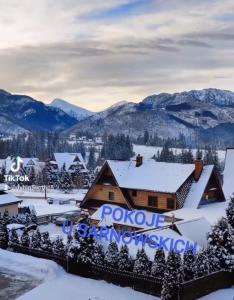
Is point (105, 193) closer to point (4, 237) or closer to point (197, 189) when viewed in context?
point (197, 189)

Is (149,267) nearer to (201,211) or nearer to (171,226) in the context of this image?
(171,226)

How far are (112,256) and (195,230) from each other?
23.6ft

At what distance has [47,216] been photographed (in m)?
48.8

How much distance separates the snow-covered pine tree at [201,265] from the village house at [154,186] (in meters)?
14.5

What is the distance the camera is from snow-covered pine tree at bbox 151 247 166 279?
2181cm

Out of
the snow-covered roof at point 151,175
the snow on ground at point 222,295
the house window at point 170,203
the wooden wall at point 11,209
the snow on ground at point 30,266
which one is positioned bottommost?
the snow on ground at point 222,295

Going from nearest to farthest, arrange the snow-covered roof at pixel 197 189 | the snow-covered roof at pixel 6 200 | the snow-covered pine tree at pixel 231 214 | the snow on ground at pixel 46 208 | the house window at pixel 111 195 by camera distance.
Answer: the snow-covered pine tree at pixel 231 214
the snow-covered roof at pixel 197 189
the house window at pixel 111 195
the snow-covered roof at pixel 6 200
the snow on ground at pixel 46 208

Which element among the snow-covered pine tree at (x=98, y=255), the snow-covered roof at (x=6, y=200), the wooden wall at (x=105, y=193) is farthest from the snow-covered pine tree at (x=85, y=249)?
the snow-covered roof at (x=6, y=200)

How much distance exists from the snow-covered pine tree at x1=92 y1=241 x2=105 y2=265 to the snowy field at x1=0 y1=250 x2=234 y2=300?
106cm

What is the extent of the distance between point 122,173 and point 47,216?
469 inches

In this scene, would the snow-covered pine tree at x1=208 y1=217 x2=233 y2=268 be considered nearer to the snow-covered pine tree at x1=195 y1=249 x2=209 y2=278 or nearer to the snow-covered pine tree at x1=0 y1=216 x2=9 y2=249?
the snow-covered pine tree at x1=195 y1=249 x2=209 y2=278

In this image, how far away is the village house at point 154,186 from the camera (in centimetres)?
3748

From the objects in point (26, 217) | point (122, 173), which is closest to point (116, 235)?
point (122, 173)

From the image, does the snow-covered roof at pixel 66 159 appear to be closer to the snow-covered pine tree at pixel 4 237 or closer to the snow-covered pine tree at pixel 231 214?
the snow-covered pine tree at pixel 4 237
